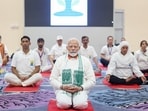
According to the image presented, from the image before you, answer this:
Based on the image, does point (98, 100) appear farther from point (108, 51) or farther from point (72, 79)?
point (108, 51)

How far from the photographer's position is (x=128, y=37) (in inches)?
567

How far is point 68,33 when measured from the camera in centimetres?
1337

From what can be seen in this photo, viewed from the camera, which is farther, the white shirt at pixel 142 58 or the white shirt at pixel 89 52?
the white shirt at pixel 89 52

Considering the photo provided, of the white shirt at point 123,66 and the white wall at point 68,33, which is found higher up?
the white wall at point 68,33

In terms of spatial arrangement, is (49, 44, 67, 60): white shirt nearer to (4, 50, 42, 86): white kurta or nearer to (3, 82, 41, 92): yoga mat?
(4, 50, 42, 86): white kurta

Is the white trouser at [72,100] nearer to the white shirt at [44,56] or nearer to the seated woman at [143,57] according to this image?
the seated woman at [143,57]

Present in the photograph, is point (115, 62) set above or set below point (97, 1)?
below

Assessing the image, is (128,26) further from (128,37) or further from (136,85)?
(136,85)

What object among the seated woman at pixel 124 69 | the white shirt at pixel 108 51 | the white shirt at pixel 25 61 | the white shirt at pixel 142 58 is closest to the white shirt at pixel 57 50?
the white shirt at pixel 108 51

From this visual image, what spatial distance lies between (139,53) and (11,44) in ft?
24.1

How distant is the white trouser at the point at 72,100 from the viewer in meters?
4.54

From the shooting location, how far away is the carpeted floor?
15.8 ft

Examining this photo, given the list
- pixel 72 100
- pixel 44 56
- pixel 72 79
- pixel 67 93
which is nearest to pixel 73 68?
pixel 72 79

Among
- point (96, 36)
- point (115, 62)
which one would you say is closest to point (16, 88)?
point (115, 62)
